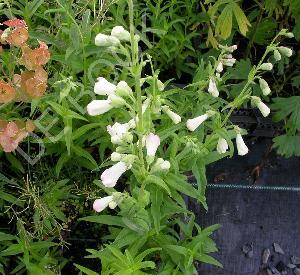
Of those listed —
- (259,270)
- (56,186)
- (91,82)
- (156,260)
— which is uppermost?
(91,82)

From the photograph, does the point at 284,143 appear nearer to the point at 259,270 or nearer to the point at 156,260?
the point at 259,270

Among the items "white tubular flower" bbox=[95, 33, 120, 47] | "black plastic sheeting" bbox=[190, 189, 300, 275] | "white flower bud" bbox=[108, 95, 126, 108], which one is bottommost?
"black plastic sheeting" bbox=[190, 189, 300, 275]

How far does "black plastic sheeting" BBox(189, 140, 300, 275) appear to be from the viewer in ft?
8.54

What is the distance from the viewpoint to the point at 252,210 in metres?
2.73

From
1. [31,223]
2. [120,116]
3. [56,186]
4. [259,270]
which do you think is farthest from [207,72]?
[259,270]

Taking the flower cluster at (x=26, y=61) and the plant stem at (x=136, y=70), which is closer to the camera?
the plant stem at (x=136, y=70)

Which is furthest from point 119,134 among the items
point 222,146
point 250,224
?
point 250,224

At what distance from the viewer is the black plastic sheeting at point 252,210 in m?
2.60

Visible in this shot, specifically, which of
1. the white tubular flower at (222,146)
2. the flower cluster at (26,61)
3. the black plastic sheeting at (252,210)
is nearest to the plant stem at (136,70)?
the white tubular flower at (222,146)

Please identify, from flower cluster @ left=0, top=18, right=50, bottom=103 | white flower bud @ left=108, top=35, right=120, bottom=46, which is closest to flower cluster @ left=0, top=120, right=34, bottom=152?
flower cluster @ left=0, top=18, right=50, bottom=103

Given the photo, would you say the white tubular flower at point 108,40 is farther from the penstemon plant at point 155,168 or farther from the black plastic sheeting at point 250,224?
the black plastic sheeting at point 250,224

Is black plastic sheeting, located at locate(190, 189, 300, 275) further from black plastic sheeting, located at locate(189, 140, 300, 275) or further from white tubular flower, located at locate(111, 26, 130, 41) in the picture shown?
white tubular flower, located at locate(111, 26, 130, 41)

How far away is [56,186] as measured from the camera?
197 cm

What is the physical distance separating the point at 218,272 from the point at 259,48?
132 centimetres
